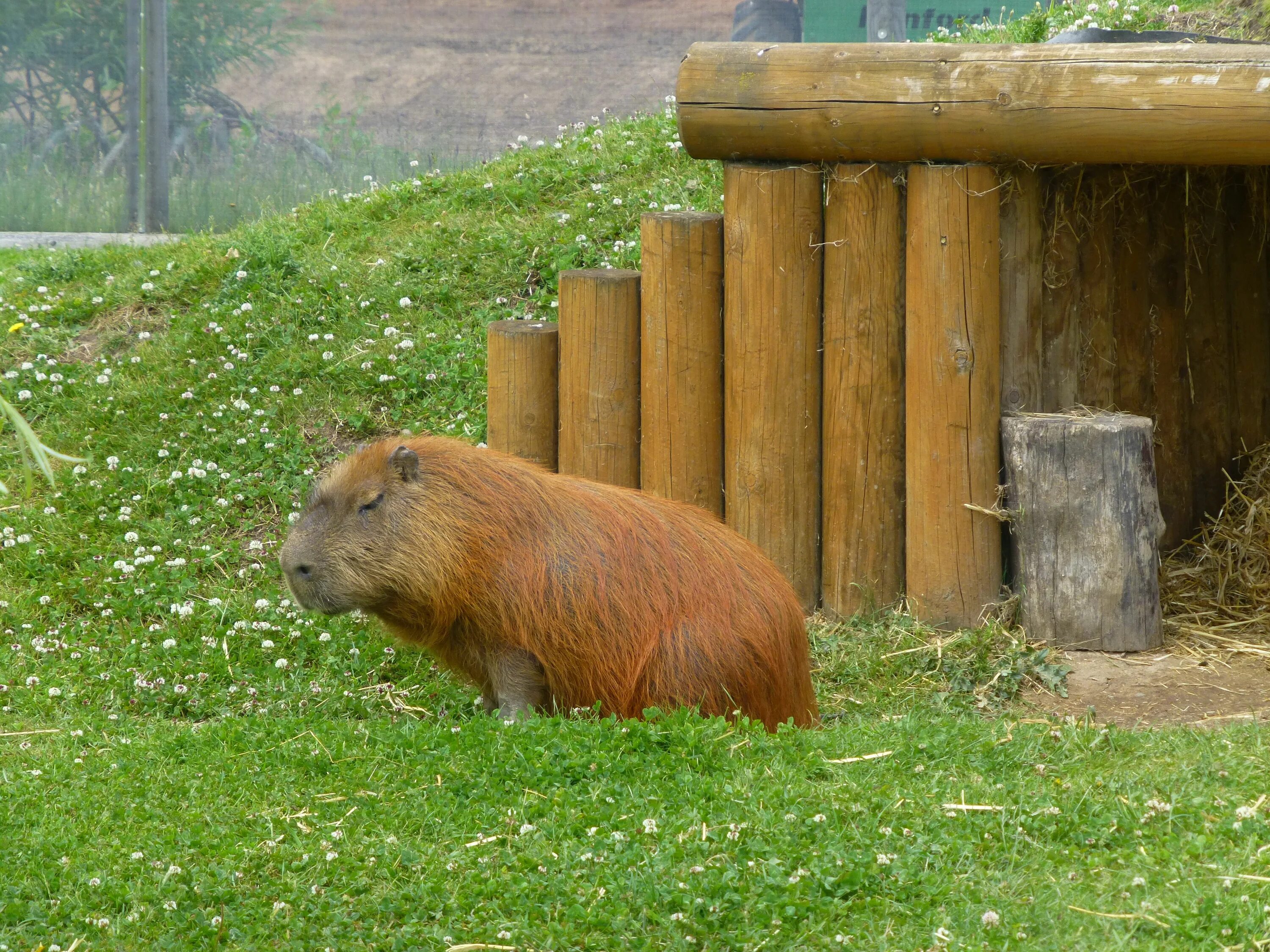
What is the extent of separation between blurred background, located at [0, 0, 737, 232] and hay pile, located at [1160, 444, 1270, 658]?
24.7 ft

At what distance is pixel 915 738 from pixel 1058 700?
1.11m

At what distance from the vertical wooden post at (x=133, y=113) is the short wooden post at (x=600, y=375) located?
719 centimetres

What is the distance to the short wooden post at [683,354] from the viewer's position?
614 cm

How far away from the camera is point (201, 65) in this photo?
12383mm

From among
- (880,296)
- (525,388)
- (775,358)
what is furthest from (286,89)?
(880,296)

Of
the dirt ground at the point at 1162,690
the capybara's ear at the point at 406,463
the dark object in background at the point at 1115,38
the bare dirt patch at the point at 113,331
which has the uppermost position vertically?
the dark object in background at the point at 1115,38

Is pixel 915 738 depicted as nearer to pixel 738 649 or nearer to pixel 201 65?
pixel 738 649

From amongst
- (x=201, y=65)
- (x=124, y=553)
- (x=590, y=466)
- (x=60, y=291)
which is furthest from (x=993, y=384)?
(x=201, y=65)

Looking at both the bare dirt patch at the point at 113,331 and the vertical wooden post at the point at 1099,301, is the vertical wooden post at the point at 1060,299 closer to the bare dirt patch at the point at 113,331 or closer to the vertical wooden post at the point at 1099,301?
the vertical wooden post at the point at 1099,301

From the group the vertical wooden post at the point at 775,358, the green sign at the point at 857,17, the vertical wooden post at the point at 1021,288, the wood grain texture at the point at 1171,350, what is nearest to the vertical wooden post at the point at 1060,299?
the vertical wooden post at the point at 1021,288

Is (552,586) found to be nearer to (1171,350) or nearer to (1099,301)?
(1099,301)

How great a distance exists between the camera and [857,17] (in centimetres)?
1200

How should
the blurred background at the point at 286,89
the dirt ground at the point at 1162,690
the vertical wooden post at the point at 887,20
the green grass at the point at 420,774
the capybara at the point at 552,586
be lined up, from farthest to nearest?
the blurred background at the point at 286,89, the vertical wooden post at the point at 887,20, the dirt ground at the point at 1162,690, the capybara at the point at 552,586, the green grass at the point at 420,774

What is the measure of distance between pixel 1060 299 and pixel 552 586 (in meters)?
2.79
